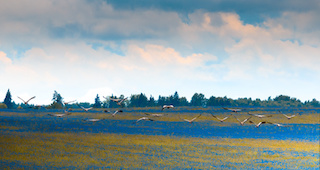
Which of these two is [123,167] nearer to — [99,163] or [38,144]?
[99,163]

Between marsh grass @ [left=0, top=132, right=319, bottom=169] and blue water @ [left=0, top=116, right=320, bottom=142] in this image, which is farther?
blue water @ [left=0, top=116, right=320, bottom=142]

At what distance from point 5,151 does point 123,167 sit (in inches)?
713

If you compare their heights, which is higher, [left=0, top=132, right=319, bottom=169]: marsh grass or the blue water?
the blue water

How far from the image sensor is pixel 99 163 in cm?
4409

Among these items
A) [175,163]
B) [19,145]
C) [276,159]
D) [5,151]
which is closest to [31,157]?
[5,151]

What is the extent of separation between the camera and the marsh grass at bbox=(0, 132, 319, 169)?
4357 centimetres

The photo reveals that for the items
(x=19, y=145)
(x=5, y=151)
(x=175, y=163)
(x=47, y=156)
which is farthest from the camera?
(x=19, y=145)

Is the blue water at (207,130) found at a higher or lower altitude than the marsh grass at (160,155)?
higher

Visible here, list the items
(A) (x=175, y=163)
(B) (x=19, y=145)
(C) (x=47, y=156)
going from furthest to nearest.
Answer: (B) (x=19, y=145)
(C) (x=47, y=156)
(A) (x=175, y=163)

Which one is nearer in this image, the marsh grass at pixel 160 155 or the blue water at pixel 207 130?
the marsh grass at pixel 160 155

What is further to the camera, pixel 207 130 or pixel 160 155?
pixel 207 130

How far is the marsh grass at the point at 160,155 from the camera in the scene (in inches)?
1715

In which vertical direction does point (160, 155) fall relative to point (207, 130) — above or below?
below

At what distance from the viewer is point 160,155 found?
49656mm
